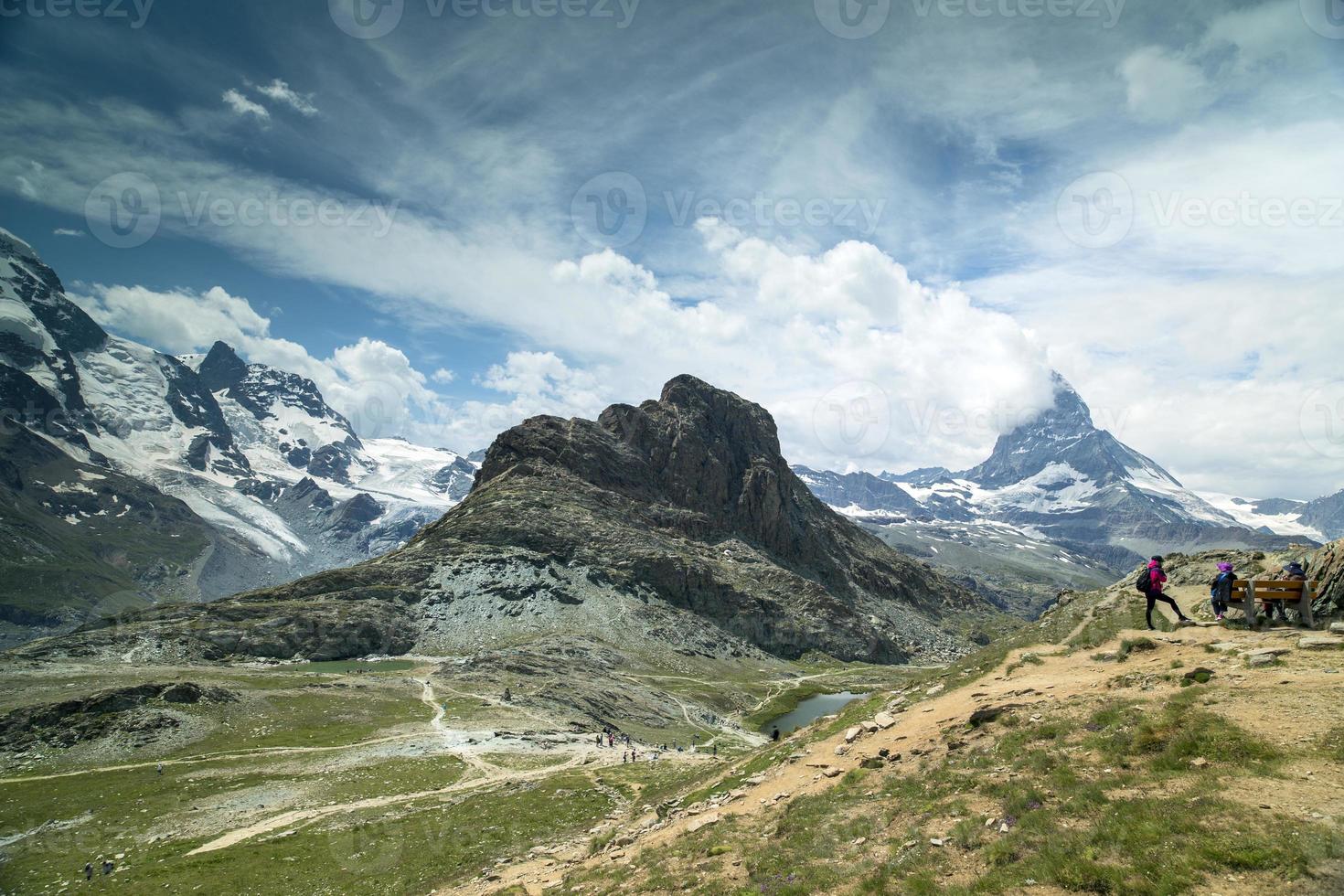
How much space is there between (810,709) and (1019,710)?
119 m

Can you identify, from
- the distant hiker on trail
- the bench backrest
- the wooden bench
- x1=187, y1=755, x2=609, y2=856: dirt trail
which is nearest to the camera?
the wooden bench

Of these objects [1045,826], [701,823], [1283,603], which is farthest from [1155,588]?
[701,823]

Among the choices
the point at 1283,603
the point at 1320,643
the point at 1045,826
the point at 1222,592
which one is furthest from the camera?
the point at 1222,592

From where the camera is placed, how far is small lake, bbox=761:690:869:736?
11788 cm

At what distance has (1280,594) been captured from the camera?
23.4 m

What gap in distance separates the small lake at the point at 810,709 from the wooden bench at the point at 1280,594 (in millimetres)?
91656

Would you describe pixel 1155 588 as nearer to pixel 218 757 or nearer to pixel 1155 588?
pixel 1155 588

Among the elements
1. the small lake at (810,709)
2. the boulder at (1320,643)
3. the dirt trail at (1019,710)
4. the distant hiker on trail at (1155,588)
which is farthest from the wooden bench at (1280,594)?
the small lake at (810,709)

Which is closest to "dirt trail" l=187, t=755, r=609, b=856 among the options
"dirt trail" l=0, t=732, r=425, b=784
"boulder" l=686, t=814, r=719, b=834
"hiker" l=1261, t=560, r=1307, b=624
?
"dirt trail" l=0, t=732, r=425, b=784

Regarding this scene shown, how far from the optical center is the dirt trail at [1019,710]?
1703 cm

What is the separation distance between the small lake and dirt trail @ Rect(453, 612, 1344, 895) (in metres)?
85.5

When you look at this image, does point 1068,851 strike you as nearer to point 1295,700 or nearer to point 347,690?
point 1295,700

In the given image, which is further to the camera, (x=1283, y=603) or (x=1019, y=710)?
(x=1283, y=603)

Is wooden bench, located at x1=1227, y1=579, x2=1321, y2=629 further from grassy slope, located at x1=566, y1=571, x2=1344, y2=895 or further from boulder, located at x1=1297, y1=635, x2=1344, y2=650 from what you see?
grassy slope, located at x1=566, y1=571, x2=1344, y2=895
